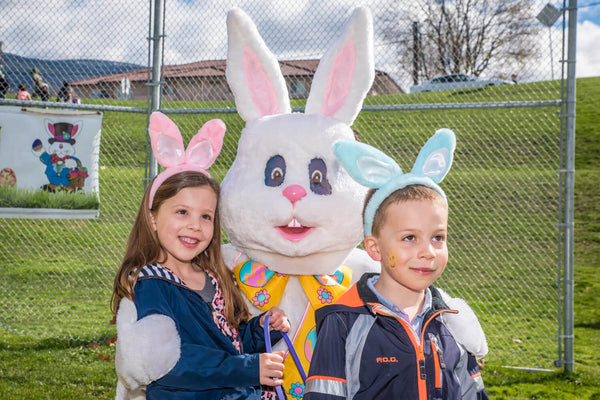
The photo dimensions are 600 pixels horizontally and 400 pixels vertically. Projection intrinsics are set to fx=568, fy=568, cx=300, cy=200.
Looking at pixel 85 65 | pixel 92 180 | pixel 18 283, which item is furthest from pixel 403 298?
pixel 18 283

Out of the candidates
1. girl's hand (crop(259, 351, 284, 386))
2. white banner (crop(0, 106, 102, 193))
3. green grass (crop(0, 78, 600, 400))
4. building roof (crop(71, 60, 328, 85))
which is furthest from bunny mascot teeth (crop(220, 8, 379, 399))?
white banner (crop(0, 106, 102, 193))

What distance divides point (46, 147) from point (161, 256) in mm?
2835

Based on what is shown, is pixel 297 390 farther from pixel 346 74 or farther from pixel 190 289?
pixel 346 74

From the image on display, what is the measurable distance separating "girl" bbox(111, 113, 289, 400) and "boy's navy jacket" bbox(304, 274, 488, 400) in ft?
1.17

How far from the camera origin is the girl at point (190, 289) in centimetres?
213

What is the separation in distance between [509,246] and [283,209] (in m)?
7.78

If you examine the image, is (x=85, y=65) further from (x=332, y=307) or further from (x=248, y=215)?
(x=332, y=307)

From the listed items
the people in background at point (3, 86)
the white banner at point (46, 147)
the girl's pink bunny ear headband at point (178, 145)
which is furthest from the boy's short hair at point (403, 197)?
the people in background at point (3, 86)

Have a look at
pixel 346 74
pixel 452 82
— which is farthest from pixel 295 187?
pixel 452 82

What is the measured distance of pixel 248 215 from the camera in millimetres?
2633

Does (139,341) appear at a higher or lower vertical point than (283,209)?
lower

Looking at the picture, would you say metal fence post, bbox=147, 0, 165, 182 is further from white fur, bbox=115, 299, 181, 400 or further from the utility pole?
white fur, bbox=115, 299, 181, 400

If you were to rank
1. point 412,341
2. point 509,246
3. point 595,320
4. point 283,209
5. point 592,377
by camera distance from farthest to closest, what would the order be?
point 509,246, point 595,320, point 592,377, point 283,209, point 412,341

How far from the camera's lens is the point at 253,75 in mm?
2865
